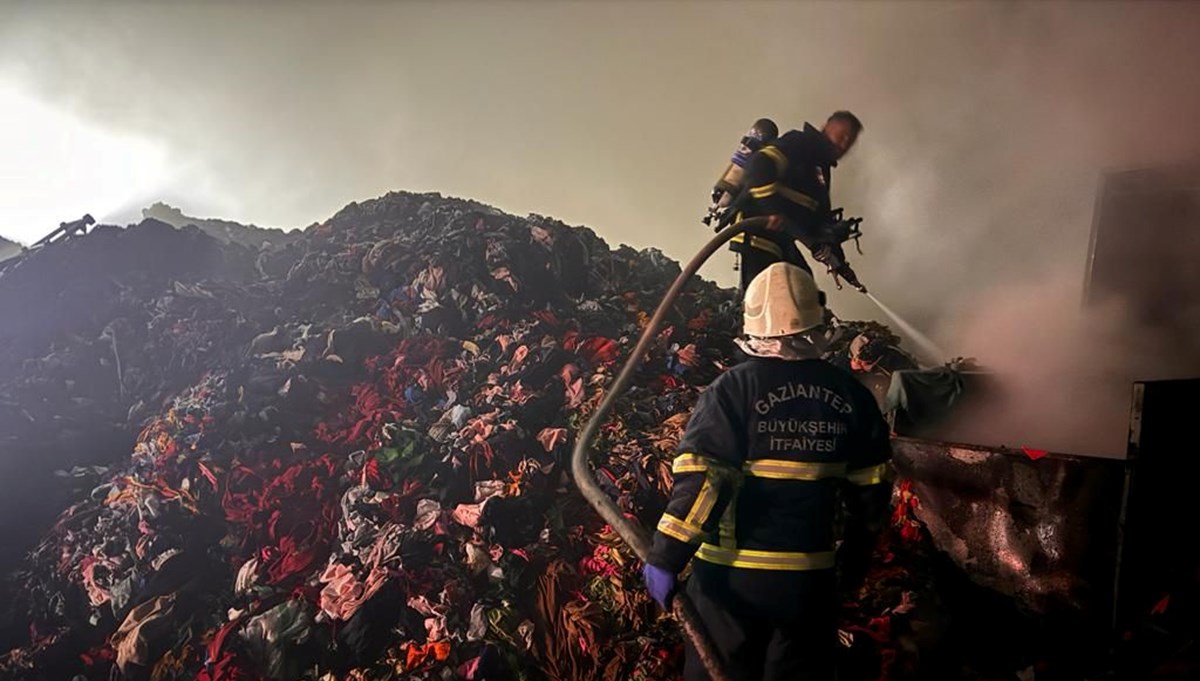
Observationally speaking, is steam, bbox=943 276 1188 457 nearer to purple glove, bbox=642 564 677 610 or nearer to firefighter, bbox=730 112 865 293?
firefighter, bbox=730 112 865 293

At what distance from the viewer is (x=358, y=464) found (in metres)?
4.56

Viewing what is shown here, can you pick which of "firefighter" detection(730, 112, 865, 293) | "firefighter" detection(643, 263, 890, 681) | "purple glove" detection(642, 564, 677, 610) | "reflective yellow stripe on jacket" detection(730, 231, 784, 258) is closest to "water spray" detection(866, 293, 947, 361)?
"firefighter" detection(730, 112, 865, 293)

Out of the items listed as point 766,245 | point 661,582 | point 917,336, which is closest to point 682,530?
point 661,582

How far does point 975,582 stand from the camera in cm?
288

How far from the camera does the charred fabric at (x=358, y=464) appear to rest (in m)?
3.21

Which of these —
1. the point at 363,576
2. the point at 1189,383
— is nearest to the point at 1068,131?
the point at 1189,383

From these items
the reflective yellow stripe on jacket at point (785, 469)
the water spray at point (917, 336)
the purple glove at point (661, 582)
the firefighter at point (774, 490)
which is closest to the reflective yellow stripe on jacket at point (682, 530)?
the firefighter at point (774, 490)

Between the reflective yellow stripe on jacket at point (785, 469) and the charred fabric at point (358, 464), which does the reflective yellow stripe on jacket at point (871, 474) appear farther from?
the charred fabric at point (358, 464)

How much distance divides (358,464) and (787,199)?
3.46 m

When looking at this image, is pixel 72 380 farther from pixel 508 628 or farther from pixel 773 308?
pixel 773 308

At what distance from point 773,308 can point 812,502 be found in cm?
58

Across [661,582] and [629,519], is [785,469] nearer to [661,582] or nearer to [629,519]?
[661,582]

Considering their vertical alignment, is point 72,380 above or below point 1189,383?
below

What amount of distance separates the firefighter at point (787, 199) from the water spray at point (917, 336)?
124 inches
